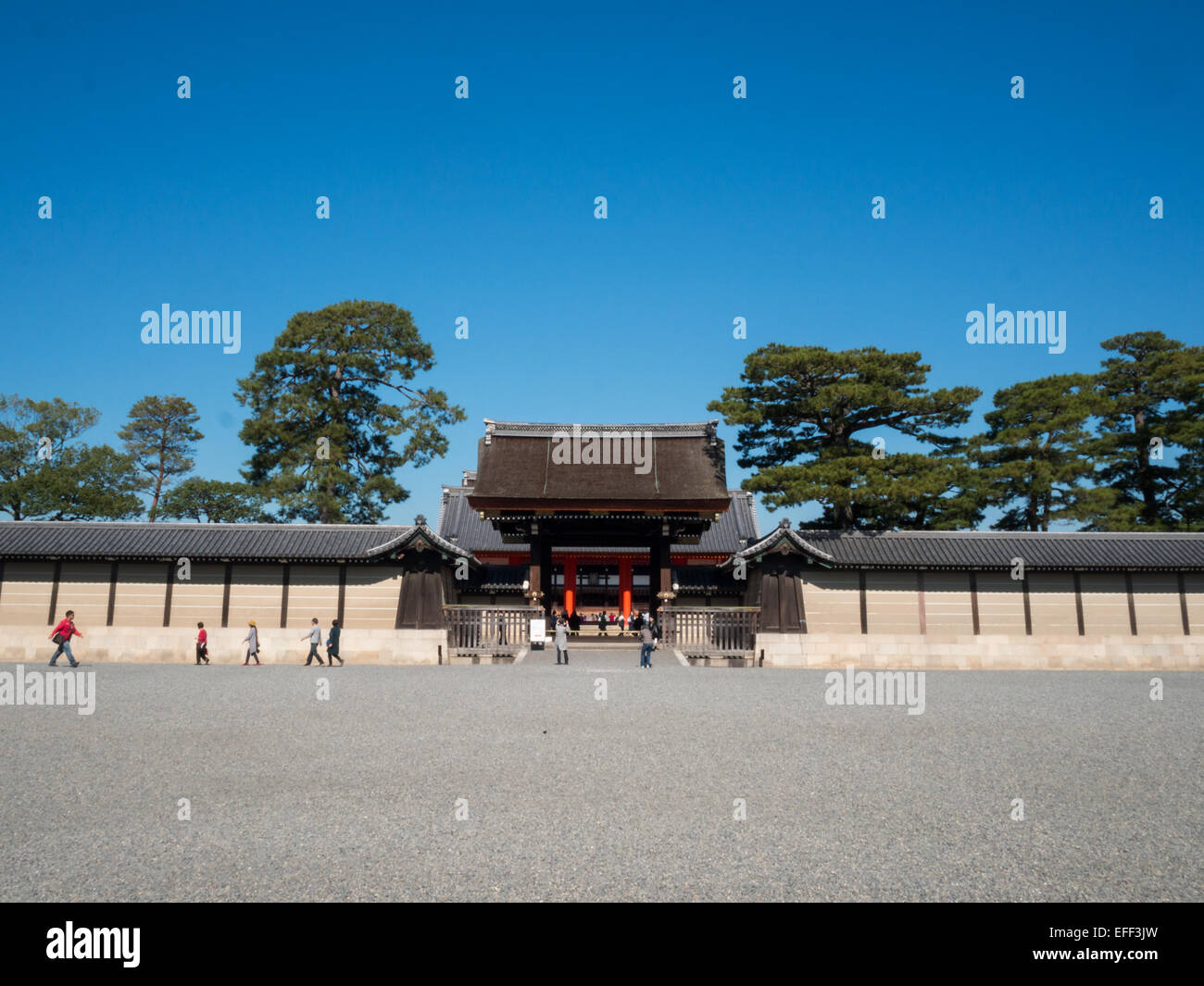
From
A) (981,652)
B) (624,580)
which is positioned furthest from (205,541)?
(981,652)

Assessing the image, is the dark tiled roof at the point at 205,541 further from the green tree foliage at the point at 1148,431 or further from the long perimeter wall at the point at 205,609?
the green tree foliage at the point at 1148,431

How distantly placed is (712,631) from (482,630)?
6.96 metres

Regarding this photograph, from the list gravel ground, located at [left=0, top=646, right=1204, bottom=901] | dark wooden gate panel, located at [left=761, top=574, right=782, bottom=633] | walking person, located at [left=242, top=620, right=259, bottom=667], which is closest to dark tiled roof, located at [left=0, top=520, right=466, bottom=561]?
walking person, located at [left=242, top=620, right=259, bottom=667]

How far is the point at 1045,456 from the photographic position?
101 ft

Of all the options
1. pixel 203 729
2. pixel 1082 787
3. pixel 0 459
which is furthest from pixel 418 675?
pixel 0 459

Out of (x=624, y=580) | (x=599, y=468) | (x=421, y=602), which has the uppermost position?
(x=599, y=468)

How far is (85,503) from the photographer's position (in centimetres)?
3662

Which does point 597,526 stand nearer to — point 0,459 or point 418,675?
point 418,675

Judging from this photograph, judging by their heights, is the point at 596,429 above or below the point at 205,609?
above

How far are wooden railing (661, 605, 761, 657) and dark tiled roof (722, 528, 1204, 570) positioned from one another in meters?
1.93

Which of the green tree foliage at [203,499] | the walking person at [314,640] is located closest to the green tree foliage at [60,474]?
the green tree foliage at [203,499]

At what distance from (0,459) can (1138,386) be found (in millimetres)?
53411

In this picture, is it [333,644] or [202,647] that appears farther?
[333,644]

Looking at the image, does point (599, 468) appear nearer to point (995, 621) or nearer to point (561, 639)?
point (561, 639)
